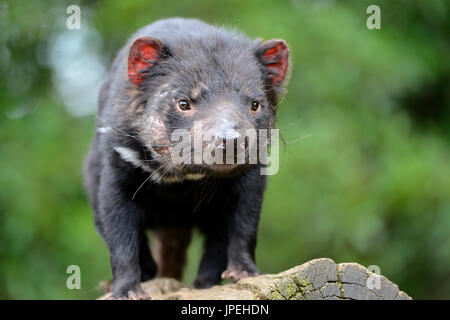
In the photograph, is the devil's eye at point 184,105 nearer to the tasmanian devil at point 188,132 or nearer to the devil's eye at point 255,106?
the tasmanian devil at point 188,132

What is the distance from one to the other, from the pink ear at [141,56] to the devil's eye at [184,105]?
407 mm

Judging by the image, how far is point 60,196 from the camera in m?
8.88

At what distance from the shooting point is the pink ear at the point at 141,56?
4.44 metres

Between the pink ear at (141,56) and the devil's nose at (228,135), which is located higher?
the pink ear at (141,56)

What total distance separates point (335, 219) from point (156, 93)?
4.23 meters

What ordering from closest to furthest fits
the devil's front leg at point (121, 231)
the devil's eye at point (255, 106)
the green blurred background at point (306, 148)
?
the devil's eye at point (255, 106) → the devil's front leg at point (121, 231) → the green blurred background at point (306, 148)

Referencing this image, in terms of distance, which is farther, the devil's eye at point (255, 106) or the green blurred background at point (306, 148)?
the green blurred background at point (306, 148)

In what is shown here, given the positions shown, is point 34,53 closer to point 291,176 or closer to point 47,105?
point 47,105

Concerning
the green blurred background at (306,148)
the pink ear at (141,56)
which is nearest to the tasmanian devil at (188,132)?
the pink ear at (141,56)

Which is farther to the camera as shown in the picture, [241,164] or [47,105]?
[47,105]

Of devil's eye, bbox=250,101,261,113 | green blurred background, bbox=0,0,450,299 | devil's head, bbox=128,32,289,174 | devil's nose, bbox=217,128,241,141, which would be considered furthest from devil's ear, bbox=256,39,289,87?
green blurred background, bbox=0,0,450,299

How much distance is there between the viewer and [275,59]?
4.80 m

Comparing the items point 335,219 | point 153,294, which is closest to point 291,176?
point 335,219

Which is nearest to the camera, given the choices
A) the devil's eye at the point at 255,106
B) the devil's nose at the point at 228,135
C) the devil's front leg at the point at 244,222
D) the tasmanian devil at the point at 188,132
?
the devil's nose at the point at 228,135
